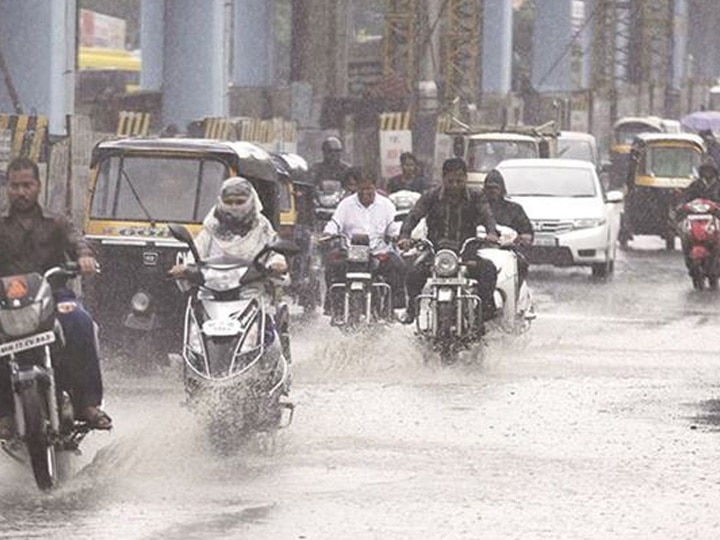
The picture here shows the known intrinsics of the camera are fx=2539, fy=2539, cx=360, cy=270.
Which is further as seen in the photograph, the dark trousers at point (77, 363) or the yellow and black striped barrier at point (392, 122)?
the yellow and black striped barrier at point (392, 122)

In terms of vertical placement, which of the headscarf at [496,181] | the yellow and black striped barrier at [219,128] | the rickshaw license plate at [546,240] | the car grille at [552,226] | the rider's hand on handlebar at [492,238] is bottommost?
the rickshaw license plate at [546,240]

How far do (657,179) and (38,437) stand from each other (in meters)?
31.9

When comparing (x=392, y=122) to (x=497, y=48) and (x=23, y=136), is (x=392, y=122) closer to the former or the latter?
(x=23, y=136)

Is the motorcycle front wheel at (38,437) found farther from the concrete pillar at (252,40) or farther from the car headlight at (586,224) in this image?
the concrete pillar at (252,40)

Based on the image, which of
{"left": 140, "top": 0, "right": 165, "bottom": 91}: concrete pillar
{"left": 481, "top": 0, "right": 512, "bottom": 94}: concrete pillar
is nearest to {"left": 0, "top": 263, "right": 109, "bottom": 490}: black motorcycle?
{"left": 140, "top": 0, "right": 165, "bottom": 91}: concrete pillar

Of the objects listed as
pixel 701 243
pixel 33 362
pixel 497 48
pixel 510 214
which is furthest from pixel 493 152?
pixel 497 48

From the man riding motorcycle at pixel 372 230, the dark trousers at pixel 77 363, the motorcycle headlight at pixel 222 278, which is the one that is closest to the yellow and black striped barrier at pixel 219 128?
the man riding motorcycle at pixel 372 230

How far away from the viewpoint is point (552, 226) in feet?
107

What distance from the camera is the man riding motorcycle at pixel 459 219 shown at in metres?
19.3

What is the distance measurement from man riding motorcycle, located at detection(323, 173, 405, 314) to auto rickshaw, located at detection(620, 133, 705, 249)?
64.8 feet

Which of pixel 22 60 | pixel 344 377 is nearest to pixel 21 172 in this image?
pixel 344 377

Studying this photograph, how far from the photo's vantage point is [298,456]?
12.8 m

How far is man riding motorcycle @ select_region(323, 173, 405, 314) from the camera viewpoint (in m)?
21.8

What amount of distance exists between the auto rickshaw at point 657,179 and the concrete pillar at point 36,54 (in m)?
10.1
